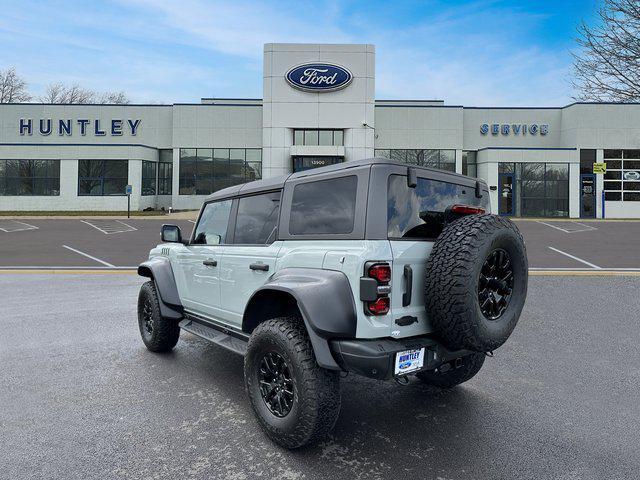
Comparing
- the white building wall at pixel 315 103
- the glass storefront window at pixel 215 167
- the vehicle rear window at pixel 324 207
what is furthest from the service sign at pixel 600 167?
the vehicle rear window at pixel 324 207

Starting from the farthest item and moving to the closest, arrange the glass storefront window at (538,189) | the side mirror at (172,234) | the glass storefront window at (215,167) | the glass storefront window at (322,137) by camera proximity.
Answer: the glass storefront window at (215,167)
the glass storefront window at (538,189)
the glass storefront window at (322,137)
the side mirror at (172,234)

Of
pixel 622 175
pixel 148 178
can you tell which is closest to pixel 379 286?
pixel 148 178

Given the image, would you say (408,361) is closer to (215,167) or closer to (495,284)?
(495,284)

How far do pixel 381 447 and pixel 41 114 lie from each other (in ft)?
142

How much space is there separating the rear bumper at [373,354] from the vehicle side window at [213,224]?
1930 millimetres

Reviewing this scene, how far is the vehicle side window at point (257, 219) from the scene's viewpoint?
375cm

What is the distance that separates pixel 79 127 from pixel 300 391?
4138cm

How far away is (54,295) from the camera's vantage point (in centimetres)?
867

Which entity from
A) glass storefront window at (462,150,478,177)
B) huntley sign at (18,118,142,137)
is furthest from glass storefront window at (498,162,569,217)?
huntley sign at (18,118,142,137)

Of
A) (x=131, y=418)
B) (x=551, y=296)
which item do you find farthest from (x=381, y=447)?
(x=551, y=296)

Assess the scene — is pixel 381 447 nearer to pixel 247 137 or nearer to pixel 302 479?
pixel 302 479

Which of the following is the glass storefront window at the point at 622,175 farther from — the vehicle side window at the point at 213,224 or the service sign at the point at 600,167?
the vehicle side window at the point at 213,224

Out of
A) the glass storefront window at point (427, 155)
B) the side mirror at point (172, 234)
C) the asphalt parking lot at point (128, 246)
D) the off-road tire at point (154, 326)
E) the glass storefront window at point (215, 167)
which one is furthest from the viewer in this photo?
the glass storefront window at point (215, 167)

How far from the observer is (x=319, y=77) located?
32750 mm
